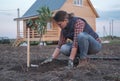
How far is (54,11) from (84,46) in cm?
2413

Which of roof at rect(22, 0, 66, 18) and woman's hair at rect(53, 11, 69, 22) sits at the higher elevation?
roof at rect(22, 0, 66, 18)

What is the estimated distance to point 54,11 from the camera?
2941 cm

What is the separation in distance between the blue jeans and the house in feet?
74.8

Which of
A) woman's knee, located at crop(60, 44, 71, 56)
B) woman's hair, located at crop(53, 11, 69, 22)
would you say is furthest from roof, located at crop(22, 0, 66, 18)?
woman's hair, located at crop(53, 11, 69, 22)

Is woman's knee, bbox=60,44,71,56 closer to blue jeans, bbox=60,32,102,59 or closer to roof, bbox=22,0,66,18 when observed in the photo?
blue jeans, bbox=60,32,102,59

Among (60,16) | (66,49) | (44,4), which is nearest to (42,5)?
(44,4)

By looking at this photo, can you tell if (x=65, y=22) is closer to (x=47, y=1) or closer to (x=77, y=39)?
(x=77, y=39)

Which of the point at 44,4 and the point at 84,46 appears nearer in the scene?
the point at 84,46

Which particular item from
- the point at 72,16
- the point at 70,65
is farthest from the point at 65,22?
the point at 70,65

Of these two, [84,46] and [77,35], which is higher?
[77,35]

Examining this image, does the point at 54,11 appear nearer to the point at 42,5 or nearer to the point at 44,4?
A: the point at 42,5

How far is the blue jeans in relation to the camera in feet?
17.7

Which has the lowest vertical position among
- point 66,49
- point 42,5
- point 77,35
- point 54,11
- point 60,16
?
point 66,49

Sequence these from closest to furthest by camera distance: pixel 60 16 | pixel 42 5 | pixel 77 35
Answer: pixel 60 16 → pixel 77 35 → pixel 42 5
